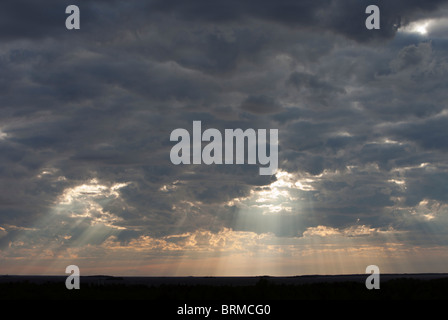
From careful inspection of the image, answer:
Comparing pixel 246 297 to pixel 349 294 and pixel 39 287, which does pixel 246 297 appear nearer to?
pixel 349 294

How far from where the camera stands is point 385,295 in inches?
1716
